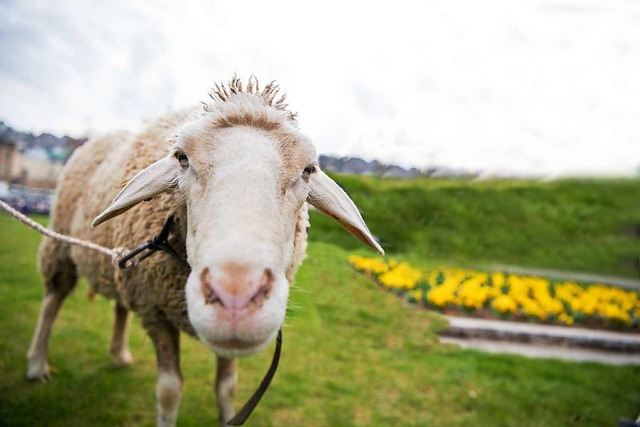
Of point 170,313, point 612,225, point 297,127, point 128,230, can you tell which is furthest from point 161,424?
point 612,225

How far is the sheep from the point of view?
1119mm

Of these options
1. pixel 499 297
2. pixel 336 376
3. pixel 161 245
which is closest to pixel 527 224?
pixel 499 297

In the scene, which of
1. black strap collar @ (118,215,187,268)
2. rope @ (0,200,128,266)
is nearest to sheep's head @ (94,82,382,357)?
black strap collar @ (118,215,187,268)

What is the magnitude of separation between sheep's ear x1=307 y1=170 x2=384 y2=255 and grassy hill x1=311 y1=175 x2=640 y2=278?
378 centimetres

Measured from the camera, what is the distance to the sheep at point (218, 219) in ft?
3.67

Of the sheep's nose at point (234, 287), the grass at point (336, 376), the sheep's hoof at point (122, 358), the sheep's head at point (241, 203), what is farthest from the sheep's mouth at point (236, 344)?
the sheep's hoof at point (122, 358)

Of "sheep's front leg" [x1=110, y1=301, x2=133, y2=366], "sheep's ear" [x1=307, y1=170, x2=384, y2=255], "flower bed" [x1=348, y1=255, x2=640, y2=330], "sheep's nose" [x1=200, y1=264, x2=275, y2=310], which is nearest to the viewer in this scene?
"sheep's nose" [x1=200, y1=264, x2=275, y2=310]

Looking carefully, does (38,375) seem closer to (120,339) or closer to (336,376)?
(120,339)

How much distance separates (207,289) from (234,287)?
99 mm

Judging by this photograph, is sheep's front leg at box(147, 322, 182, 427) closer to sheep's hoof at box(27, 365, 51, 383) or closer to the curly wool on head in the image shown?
the curly wool on head

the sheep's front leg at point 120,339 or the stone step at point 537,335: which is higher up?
the stone step at point 537,335

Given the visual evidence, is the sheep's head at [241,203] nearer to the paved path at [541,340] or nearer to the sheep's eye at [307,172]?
the sheep's eye at [307,172]

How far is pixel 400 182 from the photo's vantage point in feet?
16.5

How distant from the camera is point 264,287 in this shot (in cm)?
113
